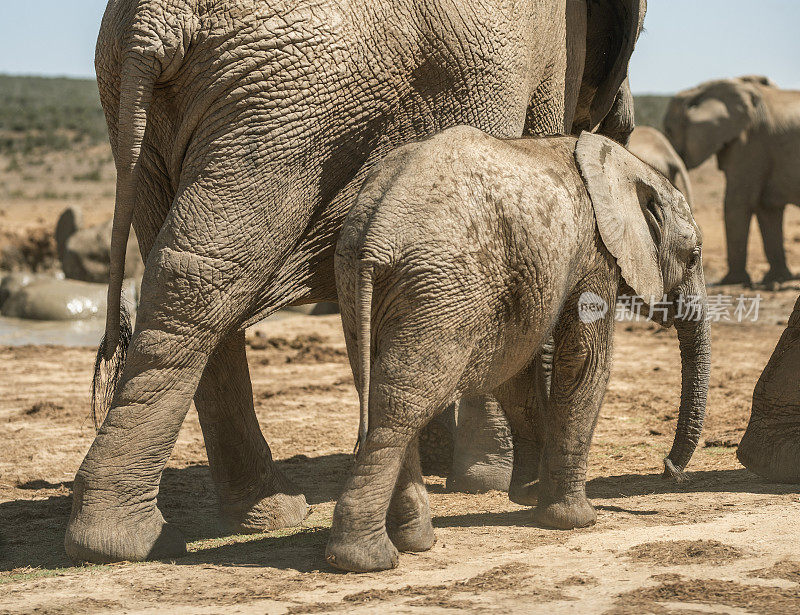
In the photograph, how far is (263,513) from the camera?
475 cm

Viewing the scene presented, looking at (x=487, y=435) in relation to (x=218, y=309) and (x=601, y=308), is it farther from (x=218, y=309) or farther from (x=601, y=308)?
(x=218, y=309)

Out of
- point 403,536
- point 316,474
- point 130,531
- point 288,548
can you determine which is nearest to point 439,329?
point 403,536

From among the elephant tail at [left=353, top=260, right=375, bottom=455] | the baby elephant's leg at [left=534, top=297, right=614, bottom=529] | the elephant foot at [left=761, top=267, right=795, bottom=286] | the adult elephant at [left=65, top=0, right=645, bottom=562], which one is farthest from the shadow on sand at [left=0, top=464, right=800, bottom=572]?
the elephant foot at [left=761, top=267, right=795, bottom=286]

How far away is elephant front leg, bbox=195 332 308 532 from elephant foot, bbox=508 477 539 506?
0.98 metres

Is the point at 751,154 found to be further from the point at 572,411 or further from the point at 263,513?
the point at 263,513

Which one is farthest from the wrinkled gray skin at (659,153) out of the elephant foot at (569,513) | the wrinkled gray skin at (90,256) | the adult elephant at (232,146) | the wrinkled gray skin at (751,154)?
the elephant foot at (569,513)

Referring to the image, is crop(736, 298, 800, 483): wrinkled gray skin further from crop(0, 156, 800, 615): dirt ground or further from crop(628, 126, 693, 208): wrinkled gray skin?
crop(628, 126, 693, 208): wrinkled gray skin

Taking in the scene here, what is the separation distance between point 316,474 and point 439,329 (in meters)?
2.37

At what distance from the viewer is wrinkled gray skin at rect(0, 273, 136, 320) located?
39.1ft

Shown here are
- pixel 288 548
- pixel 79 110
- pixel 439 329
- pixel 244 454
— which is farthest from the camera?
pixel 79 110

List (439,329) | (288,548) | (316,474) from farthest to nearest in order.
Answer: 1. (316,474)
2. (288,548)
3. (439,329)

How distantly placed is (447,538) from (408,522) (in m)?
0.34

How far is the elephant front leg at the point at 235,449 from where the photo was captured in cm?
473

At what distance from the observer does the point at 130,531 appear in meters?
4.12
